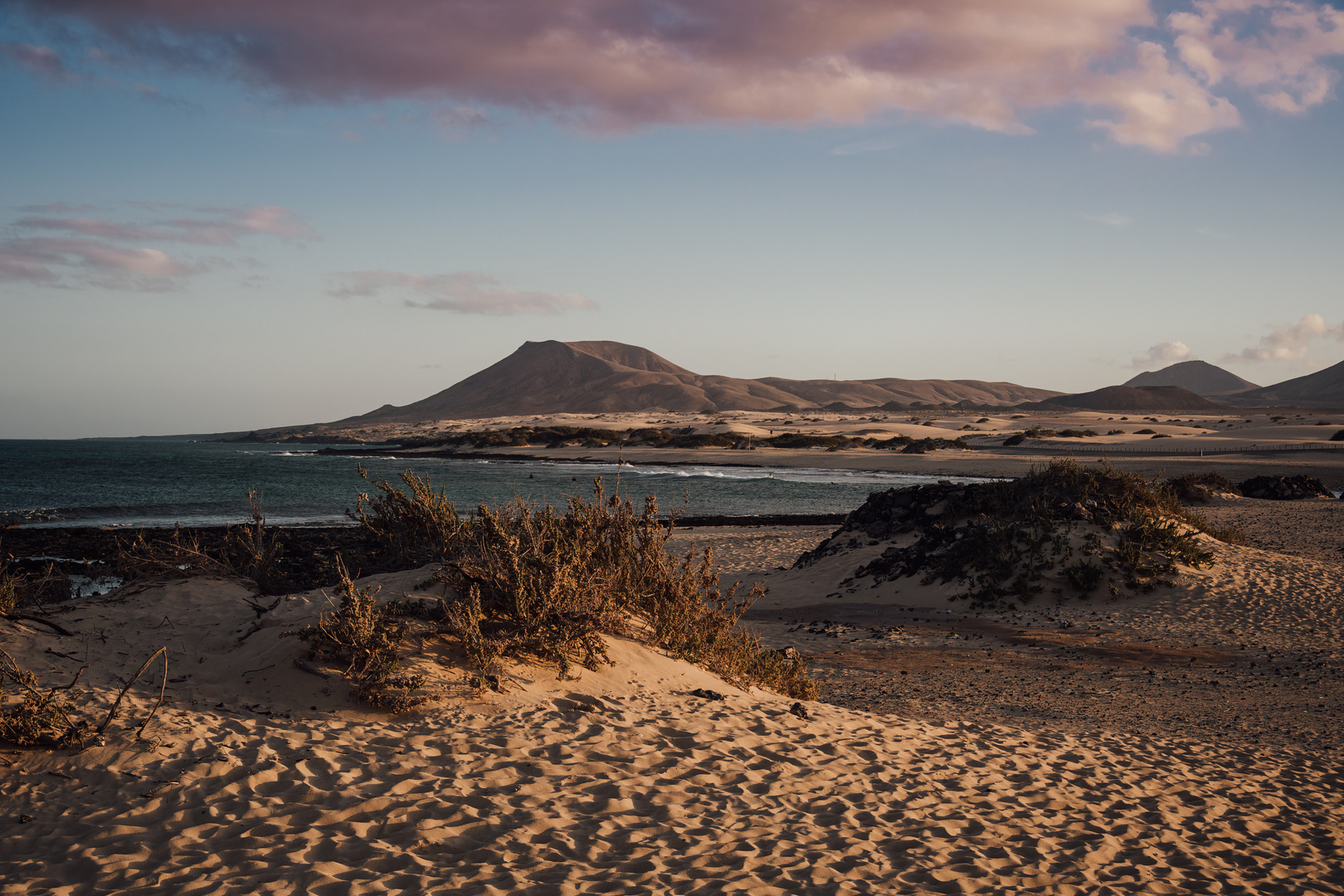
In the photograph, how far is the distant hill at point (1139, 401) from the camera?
4847 inches

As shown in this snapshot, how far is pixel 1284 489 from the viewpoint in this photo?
26.8 meters

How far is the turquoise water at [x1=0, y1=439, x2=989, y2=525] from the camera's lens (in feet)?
94.0

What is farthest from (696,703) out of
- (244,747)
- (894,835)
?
(244,747)

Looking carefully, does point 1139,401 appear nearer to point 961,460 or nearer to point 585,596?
point 961,460

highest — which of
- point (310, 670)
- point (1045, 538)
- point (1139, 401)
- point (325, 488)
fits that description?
point (1139, 401)

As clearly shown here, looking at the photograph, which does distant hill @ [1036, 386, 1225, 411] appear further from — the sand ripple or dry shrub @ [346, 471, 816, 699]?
the sand ripple

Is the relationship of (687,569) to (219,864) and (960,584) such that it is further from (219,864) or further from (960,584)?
(960,584)

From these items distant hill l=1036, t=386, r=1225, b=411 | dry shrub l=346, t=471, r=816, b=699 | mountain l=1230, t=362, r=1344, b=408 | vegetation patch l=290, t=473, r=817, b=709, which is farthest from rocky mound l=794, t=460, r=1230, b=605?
mountain l=1230, t=362, r=1344, b=408

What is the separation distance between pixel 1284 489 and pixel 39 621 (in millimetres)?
32847

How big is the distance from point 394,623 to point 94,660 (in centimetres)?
220

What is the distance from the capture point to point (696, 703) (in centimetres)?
659

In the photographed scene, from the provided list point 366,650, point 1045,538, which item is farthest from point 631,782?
point 1045,538

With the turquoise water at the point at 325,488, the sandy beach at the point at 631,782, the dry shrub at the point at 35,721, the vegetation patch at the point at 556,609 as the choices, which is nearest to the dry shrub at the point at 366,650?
the vegetation patch at the point at 556,609

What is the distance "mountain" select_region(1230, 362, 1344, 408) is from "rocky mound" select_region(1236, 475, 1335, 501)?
147077 mm
